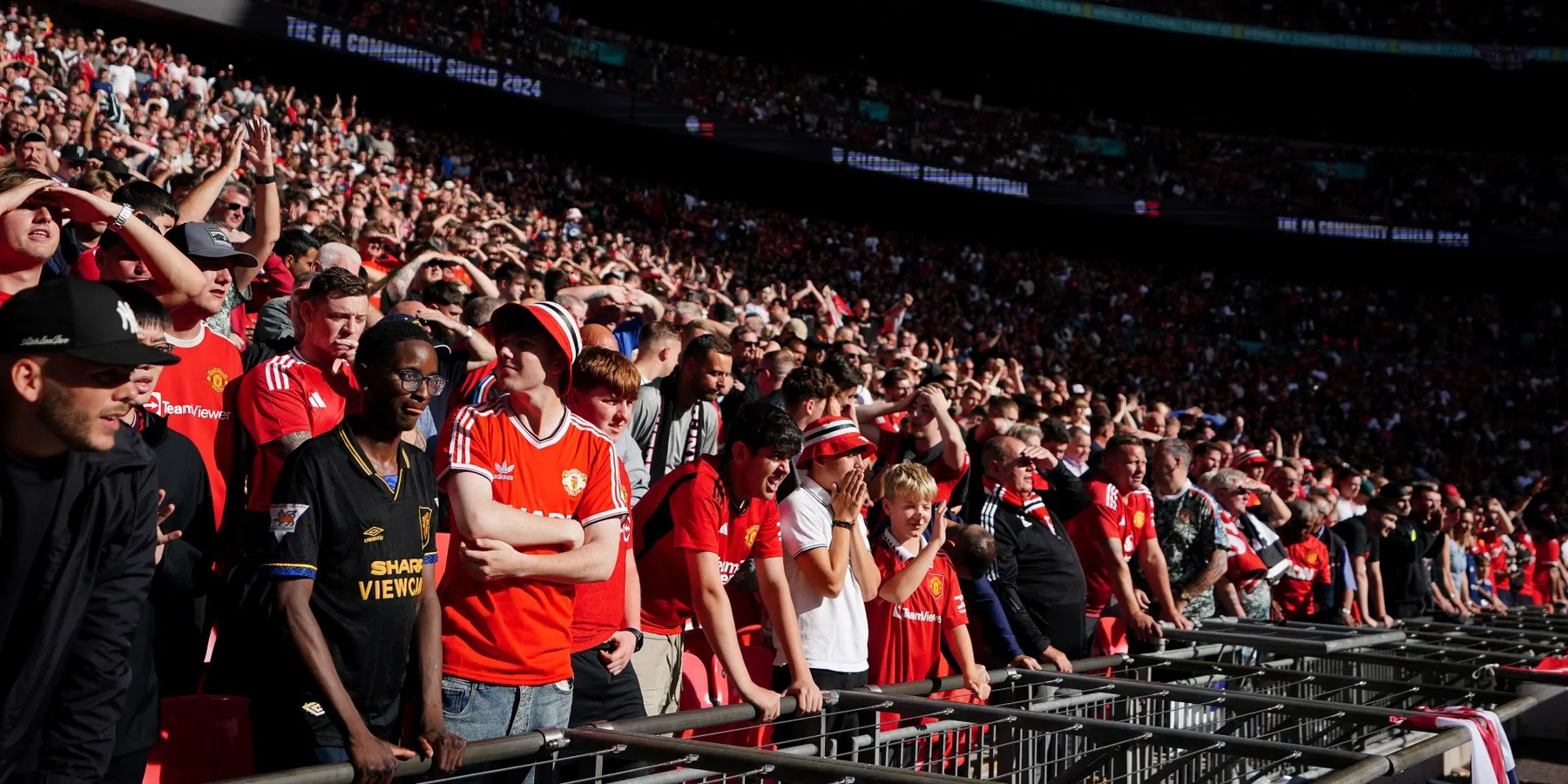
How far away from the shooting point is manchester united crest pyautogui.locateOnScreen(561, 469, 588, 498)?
12.3 ft

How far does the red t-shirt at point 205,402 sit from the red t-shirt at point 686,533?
1355 millimetres

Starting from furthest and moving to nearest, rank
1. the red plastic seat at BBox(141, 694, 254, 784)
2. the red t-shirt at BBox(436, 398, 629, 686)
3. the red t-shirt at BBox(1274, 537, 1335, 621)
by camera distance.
Answer: the red t-shirt at BBox(1274, 537, 1335, 621) < the red t-shirt at BBox(436, 398, 629, 686) < the red plastic seat at BBox(141, 694, 254, 784)

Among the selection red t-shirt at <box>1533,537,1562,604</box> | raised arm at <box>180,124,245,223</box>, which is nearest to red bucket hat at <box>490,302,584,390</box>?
raised arm at <box>180,124,245,223</box>

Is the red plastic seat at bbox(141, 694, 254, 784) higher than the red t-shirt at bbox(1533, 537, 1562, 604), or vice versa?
the red t-shirt at bbox(1533, 537, 1562, 604)

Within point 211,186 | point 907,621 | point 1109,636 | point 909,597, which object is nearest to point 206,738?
point 909,597

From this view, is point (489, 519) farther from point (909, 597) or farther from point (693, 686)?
point (909, 597)

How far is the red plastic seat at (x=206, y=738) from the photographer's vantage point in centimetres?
339

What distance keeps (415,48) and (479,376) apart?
2351 centimetres

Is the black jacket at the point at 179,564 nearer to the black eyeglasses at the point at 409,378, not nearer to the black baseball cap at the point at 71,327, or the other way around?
the black eyeglasses at the point at 409,378

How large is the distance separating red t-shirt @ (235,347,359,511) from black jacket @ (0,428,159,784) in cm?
129

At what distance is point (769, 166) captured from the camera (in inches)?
1278

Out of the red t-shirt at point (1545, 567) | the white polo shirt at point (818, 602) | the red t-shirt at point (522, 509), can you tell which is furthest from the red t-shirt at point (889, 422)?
the red t-shirt at point (1545, 567)

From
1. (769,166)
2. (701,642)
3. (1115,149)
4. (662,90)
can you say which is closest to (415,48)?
(662,90)

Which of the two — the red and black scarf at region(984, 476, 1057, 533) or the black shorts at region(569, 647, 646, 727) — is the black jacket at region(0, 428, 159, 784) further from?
the red and black scarf at region(984, 476, 1057, 533)
